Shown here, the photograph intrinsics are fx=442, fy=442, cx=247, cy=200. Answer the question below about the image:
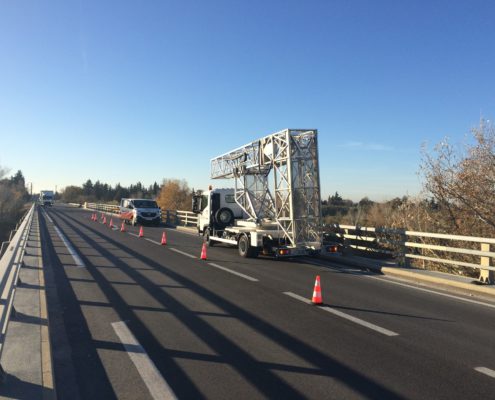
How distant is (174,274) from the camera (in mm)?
11250

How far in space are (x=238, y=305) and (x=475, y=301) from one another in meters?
4.88

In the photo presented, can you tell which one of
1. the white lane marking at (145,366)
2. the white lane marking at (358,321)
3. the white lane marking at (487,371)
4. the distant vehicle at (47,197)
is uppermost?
the distant vehicle at (47,197)

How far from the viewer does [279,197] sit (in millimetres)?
14844

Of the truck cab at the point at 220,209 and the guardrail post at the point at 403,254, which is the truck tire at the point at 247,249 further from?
the guardrail post at the point at 403,254

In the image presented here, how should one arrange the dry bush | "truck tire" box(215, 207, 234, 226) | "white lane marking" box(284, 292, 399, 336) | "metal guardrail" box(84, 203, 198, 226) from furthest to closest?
1. the dry bush
2. "metal guardrail" box(84, 203, 198, 226)
3. "truck tire" box(215, 207, 234, 226)
4. "white lane marking" box(284, 292, 399, 336)

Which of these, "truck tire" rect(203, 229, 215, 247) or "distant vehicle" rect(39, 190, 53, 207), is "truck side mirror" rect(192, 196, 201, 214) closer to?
"truck tire" rect(203, 229, 215, 247)

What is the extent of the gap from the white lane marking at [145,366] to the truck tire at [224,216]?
12363 mm

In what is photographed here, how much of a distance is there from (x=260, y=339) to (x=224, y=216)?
13.0 m

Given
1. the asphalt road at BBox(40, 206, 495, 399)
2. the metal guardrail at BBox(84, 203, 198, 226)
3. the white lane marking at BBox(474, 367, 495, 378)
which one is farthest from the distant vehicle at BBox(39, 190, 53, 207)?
the white lane marking at BBox(474, 367, 495, 378)

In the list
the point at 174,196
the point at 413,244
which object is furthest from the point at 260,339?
the point at 174,196

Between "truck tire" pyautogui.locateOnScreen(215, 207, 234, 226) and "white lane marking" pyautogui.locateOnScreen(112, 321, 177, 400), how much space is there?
12.4 meters

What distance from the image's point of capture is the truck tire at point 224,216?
1879 centimetres

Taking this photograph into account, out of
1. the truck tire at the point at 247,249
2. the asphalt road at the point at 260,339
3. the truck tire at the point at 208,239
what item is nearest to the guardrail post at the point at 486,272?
the asphalt road at the point at 260,339

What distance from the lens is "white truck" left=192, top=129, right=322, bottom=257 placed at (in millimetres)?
13930
